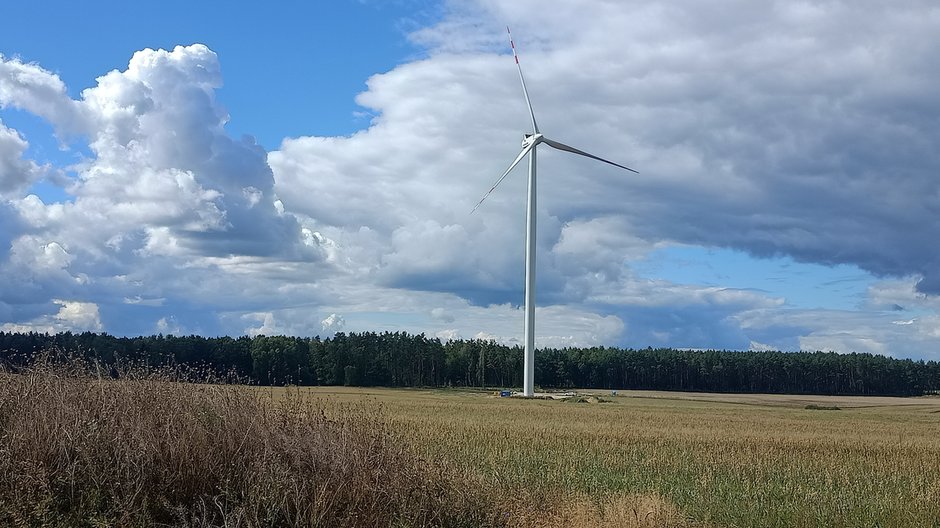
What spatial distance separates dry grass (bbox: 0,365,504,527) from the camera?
9336mm

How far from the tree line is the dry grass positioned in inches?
4795

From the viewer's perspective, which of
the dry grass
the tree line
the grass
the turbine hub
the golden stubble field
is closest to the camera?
the dry grass

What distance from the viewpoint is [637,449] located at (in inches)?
1016

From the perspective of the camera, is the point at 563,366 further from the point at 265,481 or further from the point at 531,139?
the point at 265,481

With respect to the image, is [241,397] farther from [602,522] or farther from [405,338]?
[405,338]

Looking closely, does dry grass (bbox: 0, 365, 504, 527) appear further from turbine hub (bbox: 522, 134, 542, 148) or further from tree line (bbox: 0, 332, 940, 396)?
tree line (bbox: 0, 332, 940, 396)

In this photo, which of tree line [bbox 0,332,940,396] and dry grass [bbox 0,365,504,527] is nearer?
dry grass [bbox 0,365,504,527]

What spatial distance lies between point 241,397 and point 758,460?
16.6 m

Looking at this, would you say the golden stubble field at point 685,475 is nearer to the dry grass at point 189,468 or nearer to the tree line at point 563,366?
the dry grass at point 189,468

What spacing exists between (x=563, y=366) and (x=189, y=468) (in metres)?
163

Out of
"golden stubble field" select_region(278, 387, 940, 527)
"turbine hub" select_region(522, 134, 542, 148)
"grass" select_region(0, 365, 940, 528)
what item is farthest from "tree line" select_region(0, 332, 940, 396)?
"grass" select_region(0, 365, 940, 528)

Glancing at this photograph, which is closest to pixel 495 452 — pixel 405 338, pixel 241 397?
pixel 241 397

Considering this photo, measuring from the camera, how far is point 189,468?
389 inches

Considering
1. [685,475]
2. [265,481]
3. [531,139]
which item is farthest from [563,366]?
[265,481]
